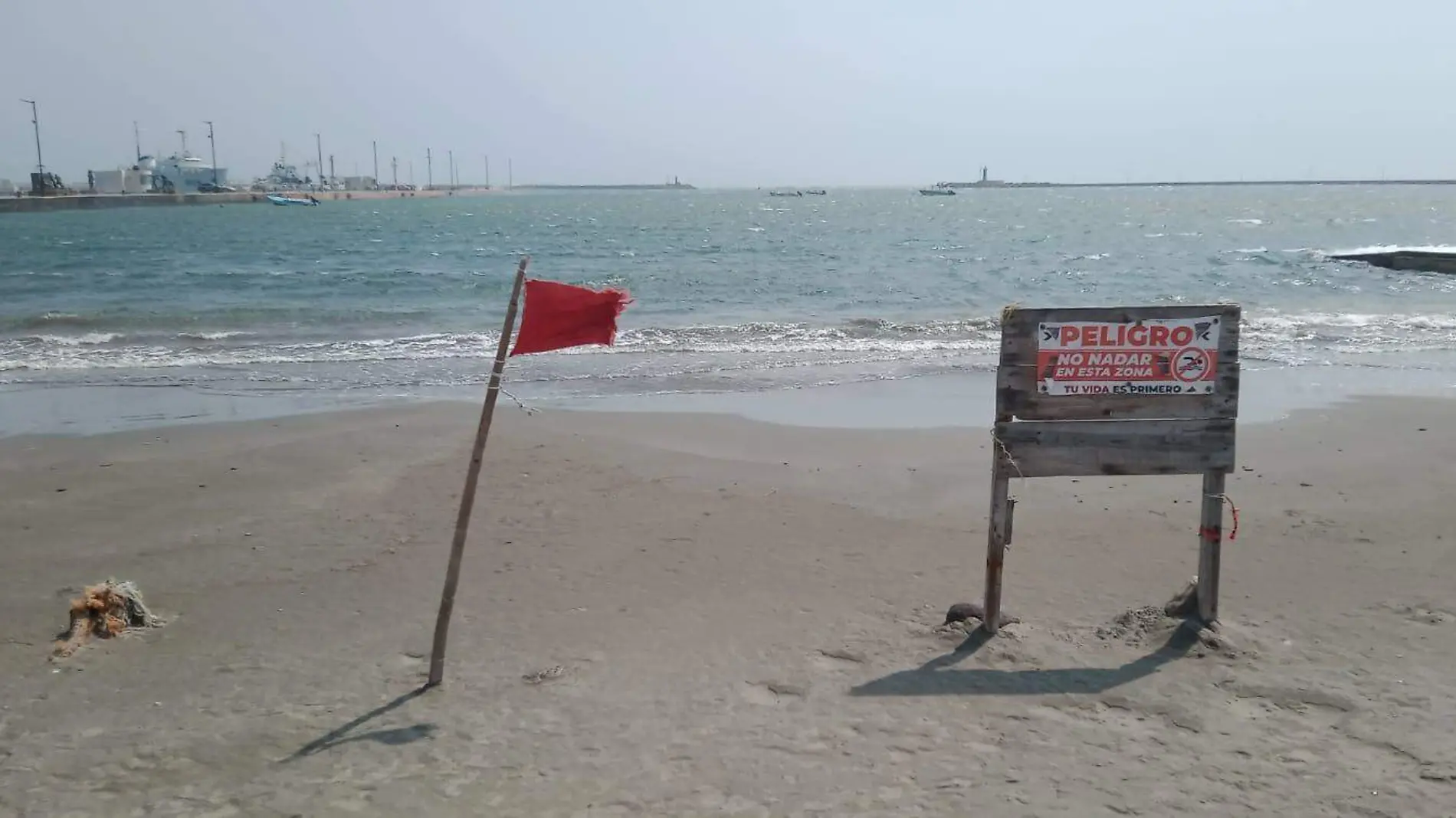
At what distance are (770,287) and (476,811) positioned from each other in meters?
27.6

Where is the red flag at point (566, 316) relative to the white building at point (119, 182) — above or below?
below

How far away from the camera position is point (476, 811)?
14.0ft

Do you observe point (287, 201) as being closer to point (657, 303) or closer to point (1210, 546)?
point (657, 303)

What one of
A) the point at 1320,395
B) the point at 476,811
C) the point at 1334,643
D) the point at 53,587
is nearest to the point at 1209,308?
the point at 1334,643

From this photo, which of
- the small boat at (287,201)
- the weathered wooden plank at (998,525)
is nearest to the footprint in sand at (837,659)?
the weathered wooden plank at (998,525)

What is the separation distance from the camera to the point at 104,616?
20.4ft

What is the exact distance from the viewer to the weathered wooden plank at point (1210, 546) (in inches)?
234

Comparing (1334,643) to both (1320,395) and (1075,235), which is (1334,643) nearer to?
(1320,395)

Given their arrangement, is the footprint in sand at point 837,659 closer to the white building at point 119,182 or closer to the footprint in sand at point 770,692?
the footprint in sand at point 770,692

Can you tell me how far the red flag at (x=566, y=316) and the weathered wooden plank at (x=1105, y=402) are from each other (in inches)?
90.0

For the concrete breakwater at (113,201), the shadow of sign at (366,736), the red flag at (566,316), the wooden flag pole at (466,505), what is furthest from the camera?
the concrete breakwater at (113,201)

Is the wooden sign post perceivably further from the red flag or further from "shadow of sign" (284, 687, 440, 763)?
"shadow of sign" (284, 687, 440, 763)

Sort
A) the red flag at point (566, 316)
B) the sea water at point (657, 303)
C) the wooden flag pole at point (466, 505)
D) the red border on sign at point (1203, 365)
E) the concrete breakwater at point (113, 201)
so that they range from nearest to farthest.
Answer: the red flag at point (566, 316) → the wooden flag pole at point (466, 505) → the red border on sign at point (1203, 365) → the sea water at point (657, 303) → the concrete breakwater at point (113, 201)

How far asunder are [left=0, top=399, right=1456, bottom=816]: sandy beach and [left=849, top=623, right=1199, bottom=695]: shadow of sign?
2cm
